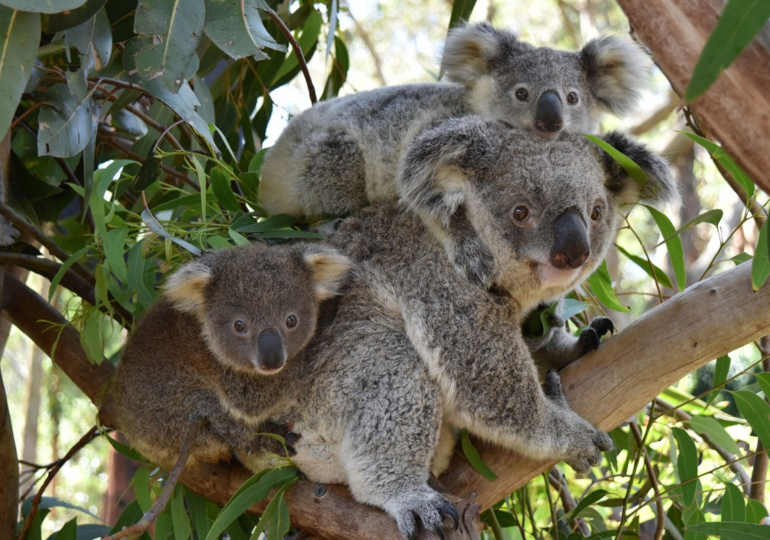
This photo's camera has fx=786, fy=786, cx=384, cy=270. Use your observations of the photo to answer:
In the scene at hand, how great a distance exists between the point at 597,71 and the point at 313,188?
4.32 feet

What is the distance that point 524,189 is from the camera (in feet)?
8.19

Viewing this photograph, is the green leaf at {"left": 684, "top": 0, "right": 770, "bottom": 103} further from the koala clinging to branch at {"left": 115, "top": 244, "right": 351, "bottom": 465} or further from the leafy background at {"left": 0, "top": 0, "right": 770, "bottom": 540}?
the koala clinging to branch at {"left": 115, "top": 244, "right": 351, "bottom": 465}

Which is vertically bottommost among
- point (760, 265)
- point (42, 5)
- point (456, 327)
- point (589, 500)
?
point (589, 500)

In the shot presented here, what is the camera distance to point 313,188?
9.55ft

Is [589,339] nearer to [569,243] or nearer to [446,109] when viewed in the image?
[569,243]

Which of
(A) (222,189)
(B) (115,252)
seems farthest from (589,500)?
(B) (115,252)

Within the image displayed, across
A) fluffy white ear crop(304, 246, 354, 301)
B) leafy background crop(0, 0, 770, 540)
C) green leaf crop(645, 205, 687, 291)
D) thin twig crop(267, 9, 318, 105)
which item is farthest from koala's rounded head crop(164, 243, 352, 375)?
green leaf crop(645, 205, 687, 291)

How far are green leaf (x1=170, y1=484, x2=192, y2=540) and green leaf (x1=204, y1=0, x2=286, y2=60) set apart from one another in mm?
1512

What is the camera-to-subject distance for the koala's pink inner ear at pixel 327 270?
2588 mm

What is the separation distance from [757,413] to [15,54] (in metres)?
2.47

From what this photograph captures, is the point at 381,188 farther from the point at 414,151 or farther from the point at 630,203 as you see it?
the point at 630,203

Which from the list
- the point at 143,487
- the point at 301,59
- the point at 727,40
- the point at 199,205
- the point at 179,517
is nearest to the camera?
the point at 727,40

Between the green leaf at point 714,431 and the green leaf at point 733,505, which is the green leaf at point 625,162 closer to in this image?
the green leaf at point 714,431

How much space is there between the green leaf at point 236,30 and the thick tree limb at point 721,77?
1.13 metres
